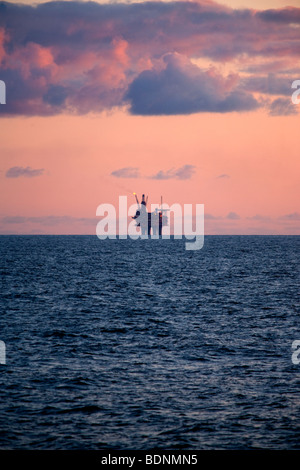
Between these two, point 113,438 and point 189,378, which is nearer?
point 113,438

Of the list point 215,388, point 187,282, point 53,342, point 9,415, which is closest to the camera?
point 9,415

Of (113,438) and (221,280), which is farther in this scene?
(221,280)

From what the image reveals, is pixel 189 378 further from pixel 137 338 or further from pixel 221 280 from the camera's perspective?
pixel 221 280

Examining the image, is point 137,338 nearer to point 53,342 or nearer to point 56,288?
point 53,342

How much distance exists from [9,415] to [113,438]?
563 cm

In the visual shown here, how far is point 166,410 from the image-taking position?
26.7m

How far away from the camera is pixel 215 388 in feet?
98.3

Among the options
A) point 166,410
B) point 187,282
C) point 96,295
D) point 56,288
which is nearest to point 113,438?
point 166,410

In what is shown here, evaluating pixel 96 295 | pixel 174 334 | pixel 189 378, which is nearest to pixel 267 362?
pixel 189 378

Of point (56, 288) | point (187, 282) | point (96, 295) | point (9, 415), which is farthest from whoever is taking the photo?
point (187, 282)

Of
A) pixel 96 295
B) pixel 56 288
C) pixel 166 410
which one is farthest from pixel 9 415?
pixel 56 288

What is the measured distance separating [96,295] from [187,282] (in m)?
25.0
